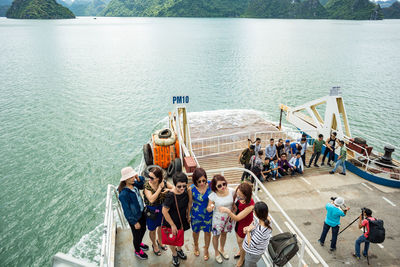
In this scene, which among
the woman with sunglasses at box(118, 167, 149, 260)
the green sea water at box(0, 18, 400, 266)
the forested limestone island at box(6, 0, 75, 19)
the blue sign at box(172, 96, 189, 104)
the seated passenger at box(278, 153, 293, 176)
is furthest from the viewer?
the forested limestone island at box(6, 0, 75, 19)

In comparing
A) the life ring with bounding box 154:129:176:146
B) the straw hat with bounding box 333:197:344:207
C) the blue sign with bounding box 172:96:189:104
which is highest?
the blue sign with bounding box 172:96:189:104

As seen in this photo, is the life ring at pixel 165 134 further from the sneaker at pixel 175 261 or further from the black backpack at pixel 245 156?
the sneaker at pixel 175 261

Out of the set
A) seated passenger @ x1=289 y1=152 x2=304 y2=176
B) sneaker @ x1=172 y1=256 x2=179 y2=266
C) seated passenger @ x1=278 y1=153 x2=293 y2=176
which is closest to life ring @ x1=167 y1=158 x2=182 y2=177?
seated passenger @ x1=278 y1=153 x2=293 y2=176

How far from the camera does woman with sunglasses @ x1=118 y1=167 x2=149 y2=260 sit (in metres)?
4.55

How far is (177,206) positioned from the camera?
438 centimetres

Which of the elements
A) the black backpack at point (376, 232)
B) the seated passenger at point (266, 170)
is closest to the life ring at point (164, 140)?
the seated passenger at point (266, 170)

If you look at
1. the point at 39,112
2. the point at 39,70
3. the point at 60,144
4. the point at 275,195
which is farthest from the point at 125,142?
the point at 39,70

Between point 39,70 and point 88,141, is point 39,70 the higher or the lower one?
the higher one

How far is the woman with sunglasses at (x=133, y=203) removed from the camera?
14.9 feet

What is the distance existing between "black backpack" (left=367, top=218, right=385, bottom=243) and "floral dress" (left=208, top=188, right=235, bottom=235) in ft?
12.0

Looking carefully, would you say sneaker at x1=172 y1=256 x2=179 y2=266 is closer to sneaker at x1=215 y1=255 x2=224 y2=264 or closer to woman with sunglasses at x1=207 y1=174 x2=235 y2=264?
sneaker at x1=215 y1=255 x2=224 y2=264

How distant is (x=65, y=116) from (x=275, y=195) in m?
20.7

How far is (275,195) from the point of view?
30.5 ft

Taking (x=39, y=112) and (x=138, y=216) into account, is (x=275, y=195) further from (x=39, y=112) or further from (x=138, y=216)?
(x=39, y=112)
